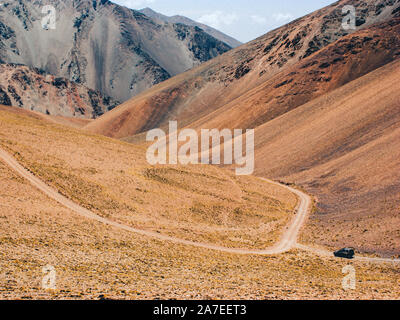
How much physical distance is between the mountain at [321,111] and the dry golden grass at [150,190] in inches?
209

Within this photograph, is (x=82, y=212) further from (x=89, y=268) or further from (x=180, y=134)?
(x=180, y=134)

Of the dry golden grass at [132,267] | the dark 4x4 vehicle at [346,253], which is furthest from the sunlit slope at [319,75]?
the dry golden grass at [132,267]

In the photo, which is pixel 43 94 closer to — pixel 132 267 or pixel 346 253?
pixel 346 253

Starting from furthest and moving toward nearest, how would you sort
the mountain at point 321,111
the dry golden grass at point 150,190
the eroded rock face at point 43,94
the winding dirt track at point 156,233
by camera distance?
the eroded rock face at point 43,94, the mountain at point 321,111, the dry golden grass at point 150,190, the winding dirt track at point 156,233

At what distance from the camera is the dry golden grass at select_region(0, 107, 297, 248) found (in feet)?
106

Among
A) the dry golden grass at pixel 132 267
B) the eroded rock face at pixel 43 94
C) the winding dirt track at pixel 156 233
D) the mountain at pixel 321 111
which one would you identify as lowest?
the dry golden grass at pixel 132 267

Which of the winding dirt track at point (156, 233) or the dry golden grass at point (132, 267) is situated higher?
the winding dirt track at point (156, 233)

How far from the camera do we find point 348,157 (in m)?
55.7

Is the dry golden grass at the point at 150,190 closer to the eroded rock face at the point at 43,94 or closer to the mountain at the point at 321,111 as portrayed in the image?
the mountain at the point at 321,111

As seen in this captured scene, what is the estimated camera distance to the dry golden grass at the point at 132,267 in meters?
16.3

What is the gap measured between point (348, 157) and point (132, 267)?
42.8 m

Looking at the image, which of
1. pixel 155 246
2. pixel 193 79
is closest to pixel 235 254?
pixel 155 246

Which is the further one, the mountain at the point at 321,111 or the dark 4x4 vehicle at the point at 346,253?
the mountain at the point at 321,111

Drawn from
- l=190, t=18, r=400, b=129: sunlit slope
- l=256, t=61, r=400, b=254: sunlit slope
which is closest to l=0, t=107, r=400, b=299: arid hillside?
l=256, t=61, r=400, b=254: sunlit slope
